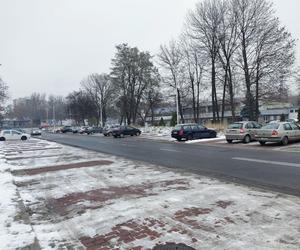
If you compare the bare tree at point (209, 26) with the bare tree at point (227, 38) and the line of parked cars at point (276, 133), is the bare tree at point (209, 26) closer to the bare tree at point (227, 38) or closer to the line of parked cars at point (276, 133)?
the bare tree at point (227, 38)

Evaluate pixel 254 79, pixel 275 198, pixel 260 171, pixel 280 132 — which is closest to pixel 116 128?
pixel 254 79

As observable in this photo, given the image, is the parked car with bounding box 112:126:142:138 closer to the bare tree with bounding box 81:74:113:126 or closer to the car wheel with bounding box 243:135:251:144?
the car wheel with bounding box 243:135:251:144

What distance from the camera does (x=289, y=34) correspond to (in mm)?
37812

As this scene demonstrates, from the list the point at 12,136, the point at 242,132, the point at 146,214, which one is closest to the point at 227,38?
the point at 242,132

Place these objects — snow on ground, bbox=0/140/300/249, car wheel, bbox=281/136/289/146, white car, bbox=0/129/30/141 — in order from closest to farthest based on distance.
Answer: snow on ground, bbox=0/140/300/249, car wheel, bbox=281/136/289/146, white car, bbox=0/129/30/141

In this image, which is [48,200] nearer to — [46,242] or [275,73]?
[46,242]

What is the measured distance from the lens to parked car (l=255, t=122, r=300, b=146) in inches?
920

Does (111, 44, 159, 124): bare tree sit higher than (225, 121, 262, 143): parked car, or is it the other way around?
(111, 44, 159, 124): bare tree

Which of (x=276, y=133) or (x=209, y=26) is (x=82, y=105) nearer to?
(x=209, y=26)

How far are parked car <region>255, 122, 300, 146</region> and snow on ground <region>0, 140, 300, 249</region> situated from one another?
14.0 metres

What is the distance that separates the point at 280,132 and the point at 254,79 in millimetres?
19066

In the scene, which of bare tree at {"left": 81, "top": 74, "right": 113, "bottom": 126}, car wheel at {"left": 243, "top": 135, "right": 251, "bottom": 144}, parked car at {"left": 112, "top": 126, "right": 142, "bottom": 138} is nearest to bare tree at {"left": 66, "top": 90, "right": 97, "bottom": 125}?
bare tree at {"left": 81, "top": 74, "right": 113, "bottom": 126}

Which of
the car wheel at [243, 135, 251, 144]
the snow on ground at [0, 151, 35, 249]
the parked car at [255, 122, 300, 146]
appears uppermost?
the parked car at [255, 122, 300, 146]

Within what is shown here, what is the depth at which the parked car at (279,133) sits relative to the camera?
76.7 feet
